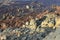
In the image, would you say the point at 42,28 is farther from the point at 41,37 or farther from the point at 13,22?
the point at 13,22

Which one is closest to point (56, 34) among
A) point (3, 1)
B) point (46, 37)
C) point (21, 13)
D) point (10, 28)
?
point (46, 37)

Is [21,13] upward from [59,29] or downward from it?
downward

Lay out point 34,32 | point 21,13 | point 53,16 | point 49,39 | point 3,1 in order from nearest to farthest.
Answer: point 49,39 → point 34,32 → point 53,16 → point 21,13 → point 3,1

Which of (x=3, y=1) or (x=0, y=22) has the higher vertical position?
(x=0, y=22)

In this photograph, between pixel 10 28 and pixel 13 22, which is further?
pixel 13 22

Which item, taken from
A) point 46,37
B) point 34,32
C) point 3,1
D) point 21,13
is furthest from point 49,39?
point 3,1

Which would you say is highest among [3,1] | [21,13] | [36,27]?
[36,27]

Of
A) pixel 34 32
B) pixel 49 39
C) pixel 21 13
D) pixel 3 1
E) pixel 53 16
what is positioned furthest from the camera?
pixel 3 1

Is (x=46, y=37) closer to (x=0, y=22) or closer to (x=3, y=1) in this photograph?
(x=0, y=22)

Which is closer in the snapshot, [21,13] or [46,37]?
[46,37]

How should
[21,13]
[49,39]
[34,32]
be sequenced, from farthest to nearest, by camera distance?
[21,13] → [34,32] → [49,39]
